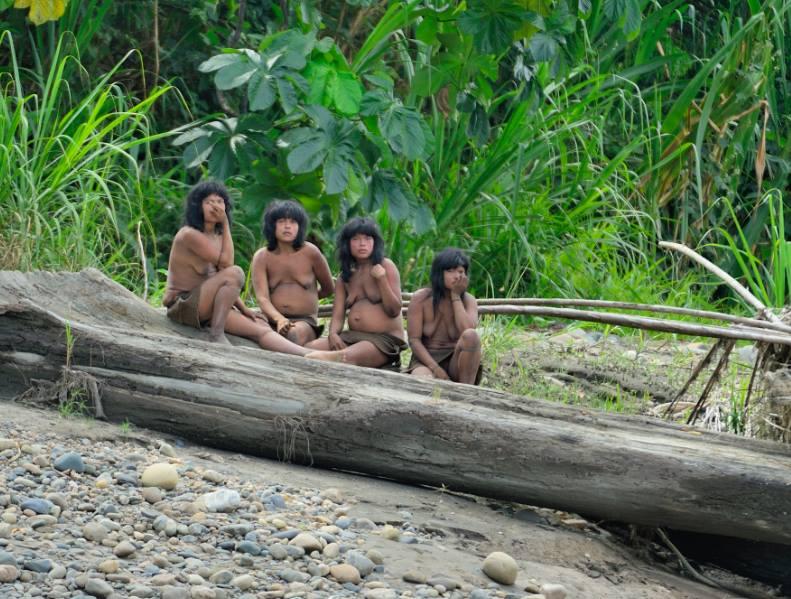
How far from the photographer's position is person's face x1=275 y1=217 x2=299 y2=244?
17.2ft

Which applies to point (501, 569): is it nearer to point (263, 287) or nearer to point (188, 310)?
point (188, 310)

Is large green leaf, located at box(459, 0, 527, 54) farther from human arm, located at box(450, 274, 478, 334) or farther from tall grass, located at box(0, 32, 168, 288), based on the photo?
tall grass, located at box(0, 32, 168, 288)

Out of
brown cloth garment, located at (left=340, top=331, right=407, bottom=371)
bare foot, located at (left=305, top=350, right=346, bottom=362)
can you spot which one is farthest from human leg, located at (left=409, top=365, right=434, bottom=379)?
bare foot, located at (left=305, top=350, right=346, bottom=362)

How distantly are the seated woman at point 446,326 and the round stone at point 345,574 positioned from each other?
171 centimetres

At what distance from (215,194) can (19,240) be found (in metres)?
1.11

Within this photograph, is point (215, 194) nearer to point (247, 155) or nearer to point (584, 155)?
point (247, 155)

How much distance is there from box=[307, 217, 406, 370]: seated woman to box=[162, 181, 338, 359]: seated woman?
0.73 ft

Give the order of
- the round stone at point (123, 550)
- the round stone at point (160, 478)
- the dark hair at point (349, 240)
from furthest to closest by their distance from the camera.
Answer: the dark hair at point (349, 240) < the round stone at point (160, 478) < the round stone at point (123, 550)

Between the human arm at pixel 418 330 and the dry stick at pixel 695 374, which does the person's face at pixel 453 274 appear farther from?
the dry stick at pixel 695 374

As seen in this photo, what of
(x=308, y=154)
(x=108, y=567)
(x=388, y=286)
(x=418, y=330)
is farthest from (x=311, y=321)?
(x=108, y=567)

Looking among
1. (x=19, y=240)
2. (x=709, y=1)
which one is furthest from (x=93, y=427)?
(x=709, y=1)

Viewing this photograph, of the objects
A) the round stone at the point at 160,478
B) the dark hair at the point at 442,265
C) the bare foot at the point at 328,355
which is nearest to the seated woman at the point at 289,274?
the bare foot at the point at 328,355

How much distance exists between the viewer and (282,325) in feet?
17.2

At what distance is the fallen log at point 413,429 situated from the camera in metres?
3.93
